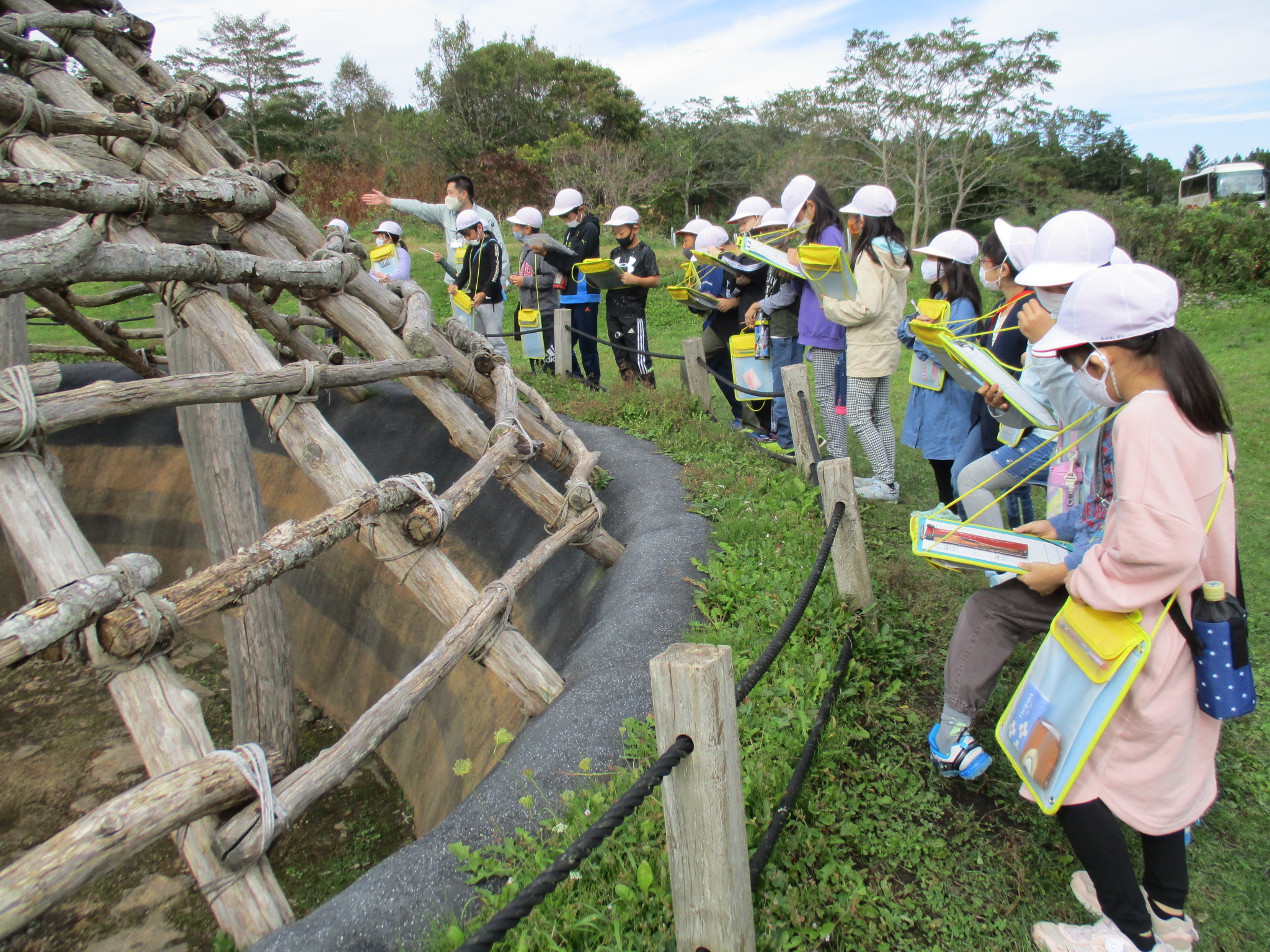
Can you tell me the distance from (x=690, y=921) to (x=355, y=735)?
1.23 m

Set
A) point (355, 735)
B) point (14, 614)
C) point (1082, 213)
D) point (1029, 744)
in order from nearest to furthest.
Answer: point (1029, 744), point (14, 614), point (355, 735), point (1082, 213)

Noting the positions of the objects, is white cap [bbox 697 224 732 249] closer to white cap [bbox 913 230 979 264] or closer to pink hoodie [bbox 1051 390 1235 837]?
white cap [bbox 913 230 979 264]

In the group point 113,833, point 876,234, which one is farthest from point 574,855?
point 876,234

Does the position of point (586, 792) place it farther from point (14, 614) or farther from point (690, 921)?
point (14, 614)

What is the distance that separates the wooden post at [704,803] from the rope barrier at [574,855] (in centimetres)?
5

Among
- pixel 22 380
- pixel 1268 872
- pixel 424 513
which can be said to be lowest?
pixel 1268 872

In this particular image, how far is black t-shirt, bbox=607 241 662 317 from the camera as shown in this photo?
262 inches

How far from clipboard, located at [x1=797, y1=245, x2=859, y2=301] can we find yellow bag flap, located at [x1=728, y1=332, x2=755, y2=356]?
30.9 inches

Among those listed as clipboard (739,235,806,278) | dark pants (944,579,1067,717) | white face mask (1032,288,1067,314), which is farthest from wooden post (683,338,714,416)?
dark pants (944,579,1067,717)

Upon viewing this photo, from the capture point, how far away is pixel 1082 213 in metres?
2.73

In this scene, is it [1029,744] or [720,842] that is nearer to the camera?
[720,842]

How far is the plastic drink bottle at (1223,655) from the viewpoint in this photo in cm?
177

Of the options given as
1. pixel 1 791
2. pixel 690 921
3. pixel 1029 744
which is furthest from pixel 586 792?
pixel 1 791

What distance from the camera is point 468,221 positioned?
708 cm
